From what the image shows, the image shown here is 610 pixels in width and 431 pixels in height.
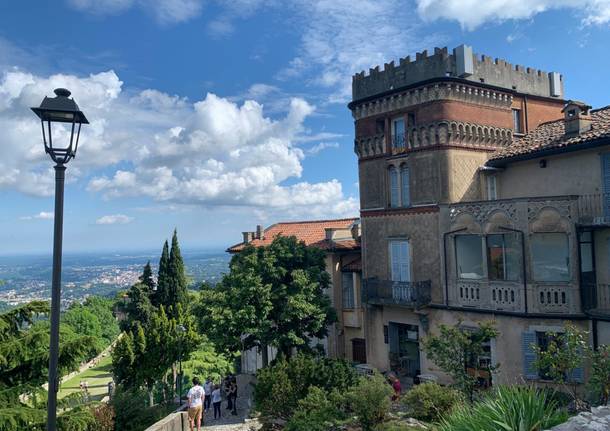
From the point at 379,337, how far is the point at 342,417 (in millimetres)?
9407

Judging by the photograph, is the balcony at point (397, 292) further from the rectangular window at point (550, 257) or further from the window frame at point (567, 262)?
the rectangular window at point (550, 257)

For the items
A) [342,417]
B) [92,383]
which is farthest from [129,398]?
[92,383]

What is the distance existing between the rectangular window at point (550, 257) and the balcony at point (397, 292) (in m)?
4.74

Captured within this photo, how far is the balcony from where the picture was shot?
21.3 meters

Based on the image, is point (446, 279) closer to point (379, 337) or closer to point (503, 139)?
point (379, 337)

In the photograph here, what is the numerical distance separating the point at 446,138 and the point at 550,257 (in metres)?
6.56

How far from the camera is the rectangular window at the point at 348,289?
28.5m

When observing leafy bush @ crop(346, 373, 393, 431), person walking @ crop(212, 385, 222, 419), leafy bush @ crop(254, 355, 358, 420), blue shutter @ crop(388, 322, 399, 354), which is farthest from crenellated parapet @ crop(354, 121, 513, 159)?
person walking @ crop(212, 385, 222, 419)

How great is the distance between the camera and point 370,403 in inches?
567

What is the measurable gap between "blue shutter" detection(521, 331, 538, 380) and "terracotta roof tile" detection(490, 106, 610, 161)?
717cm

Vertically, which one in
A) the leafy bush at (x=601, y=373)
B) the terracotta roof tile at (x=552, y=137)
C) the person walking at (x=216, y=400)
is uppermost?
the terracotta roof tile at (x=552, y=137)

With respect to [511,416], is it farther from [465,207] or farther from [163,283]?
[163,283]

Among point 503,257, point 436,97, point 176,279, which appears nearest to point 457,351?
point 503,257

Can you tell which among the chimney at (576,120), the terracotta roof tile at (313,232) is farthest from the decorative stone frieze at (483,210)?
the terracotta roof tile at (313,232)
